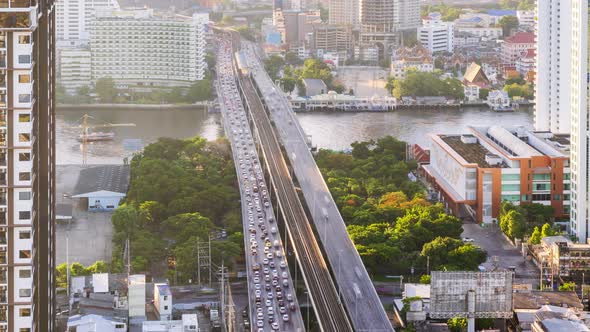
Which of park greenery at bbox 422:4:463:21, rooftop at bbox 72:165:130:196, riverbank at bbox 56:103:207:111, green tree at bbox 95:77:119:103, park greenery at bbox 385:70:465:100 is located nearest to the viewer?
rooftop at bbox 72:165:130:196

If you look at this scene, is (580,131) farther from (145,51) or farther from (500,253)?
(145,51)

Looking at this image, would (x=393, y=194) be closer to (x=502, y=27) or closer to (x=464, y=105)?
(x=464, y=105)

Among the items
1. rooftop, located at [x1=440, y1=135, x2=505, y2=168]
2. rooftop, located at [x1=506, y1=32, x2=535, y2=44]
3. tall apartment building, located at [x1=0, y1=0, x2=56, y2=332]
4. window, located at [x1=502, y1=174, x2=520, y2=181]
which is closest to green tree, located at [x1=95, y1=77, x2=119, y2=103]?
rooftop, located at [x1=506, y1=32, x2=535, y2=44]

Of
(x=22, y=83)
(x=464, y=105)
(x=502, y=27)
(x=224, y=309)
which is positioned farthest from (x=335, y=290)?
(x=502, y=27)

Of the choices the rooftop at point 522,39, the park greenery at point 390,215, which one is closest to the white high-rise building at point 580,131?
the park greenery at point 390,215

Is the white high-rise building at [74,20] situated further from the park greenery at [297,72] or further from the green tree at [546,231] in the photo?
the green tree at [546,231]

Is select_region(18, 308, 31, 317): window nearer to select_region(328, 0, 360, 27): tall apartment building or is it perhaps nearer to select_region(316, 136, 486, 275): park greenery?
select_region(316, 136, 486, 275): park greenery
